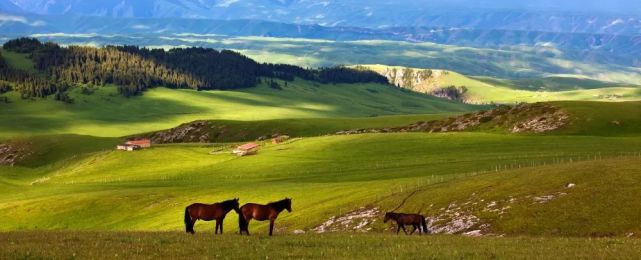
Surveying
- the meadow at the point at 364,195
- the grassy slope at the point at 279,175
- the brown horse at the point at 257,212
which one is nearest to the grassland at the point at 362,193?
the meadow at the point at 364,195

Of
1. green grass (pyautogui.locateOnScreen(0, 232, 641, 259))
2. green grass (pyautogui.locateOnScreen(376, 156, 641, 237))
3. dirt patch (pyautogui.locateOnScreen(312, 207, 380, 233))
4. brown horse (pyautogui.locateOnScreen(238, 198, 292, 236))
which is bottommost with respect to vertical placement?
dirt patch (pyautogui.locateOnScreen(312, 207, 380, 233))

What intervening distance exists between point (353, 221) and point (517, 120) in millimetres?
115191

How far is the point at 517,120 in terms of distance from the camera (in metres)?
169

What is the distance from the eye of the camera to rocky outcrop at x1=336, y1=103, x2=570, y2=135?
160 meters

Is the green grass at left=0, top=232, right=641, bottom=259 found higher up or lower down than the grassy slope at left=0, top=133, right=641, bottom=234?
higher up

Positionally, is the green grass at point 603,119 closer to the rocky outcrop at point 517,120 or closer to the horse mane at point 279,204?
the rocky outcrop at point 517,120

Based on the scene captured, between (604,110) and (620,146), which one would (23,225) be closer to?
(620,146)

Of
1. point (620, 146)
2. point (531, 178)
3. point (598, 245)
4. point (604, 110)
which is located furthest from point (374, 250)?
point (604, 110)

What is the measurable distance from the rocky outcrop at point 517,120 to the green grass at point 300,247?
127 m

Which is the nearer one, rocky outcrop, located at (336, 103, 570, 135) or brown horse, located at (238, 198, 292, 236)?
brown horse, located at (238, 198, 292, 236)

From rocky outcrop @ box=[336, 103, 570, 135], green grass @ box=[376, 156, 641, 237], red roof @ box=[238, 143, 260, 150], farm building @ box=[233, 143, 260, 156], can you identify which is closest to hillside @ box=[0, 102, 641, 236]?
green grass @ box=[376, 156, 641, 237]

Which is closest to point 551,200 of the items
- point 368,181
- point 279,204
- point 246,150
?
point 279,204

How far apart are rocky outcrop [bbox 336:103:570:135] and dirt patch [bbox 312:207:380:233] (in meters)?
101

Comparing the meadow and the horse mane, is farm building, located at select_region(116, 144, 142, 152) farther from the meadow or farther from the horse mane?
the horse mane
